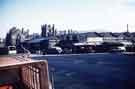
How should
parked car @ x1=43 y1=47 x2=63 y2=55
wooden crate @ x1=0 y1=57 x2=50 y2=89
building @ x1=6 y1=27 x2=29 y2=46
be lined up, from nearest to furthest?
1. wooden crate @ x1=0 y1=57 x2=50 y2=89
2. parked car @ x1=43 y1=47 x2=63 y2=55
3. building @ x1=6 y1=27 x2=29 y2=46

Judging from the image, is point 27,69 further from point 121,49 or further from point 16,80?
point 121,49

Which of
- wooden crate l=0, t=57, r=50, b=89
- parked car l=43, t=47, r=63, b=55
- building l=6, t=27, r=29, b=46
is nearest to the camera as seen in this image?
wooden crate l=0, t=57, r=50, b=89

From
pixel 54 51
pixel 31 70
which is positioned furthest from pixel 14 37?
pixel 31 70

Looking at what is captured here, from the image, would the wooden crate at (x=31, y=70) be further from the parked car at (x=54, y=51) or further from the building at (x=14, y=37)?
the building at (x=14, y=37)

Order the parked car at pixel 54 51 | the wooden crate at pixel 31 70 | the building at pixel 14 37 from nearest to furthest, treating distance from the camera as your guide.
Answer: the wooden crate at pixel 31 70 < the parked car at pixel 54 51 < the building at pixel 14 37

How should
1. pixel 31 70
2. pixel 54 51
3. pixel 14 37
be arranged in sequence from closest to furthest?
1. pixel 31 70
2. pixel 54 51
3. pixel 14 37

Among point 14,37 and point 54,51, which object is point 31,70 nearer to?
point 54,51

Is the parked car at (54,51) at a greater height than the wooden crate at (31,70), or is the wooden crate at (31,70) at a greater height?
the wooden crate at (31,70)

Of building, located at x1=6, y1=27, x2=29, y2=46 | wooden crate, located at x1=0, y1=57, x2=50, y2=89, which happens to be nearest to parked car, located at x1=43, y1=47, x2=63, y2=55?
building, located at x1=6, y1=27, x2=29, y2=46

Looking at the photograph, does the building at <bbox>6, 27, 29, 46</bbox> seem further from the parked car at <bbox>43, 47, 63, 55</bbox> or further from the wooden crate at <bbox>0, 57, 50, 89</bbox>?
the wooden crate at <bbox>0, 57, 50, 89</bbox>

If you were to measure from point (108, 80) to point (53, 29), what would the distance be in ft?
189

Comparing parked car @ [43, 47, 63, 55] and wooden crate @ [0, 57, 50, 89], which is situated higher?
wooden crate @ [0, 57, 50, 89]

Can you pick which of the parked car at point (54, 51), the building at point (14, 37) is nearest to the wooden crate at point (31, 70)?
the parked car at point (54, 51)

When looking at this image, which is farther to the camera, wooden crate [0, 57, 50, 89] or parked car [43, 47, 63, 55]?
parked car [43, 47, 63, 55]
